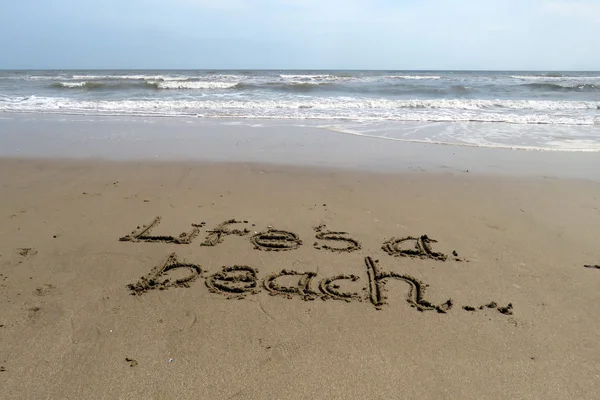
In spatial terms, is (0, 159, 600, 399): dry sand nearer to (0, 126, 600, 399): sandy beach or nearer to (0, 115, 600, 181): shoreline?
(0, 126, 600, 399): sandy beach

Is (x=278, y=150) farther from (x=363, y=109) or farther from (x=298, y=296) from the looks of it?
(x=363, y=109)

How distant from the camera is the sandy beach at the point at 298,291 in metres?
2.20

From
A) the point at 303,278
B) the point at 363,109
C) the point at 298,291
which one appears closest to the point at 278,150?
the point at 303,278

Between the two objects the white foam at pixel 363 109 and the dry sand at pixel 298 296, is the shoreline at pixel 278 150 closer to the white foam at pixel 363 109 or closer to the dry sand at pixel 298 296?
the dry sand at pixel 298 296

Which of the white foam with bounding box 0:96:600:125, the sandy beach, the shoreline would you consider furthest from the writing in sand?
the white foam with bounding box 0:96:600:125

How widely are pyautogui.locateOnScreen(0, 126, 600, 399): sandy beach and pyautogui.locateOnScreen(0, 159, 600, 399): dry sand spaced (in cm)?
1

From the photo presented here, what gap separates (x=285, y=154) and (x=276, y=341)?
4.85m

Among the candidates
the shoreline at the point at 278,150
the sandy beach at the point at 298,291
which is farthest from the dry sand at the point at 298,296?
the shoreline at the point at 278,150

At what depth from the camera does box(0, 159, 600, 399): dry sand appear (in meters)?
2.19

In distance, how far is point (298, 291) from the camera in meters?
3.00

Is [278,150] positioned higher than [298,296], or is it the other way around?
[278,150]

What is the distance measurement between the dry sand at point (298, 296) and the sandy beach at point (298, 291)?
1 cm

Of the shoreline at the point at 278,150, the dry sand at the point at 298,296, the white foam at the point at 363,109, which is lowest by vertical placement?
the dry sand at the point at 298,296

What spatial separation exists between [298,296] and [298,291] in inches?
2.3
